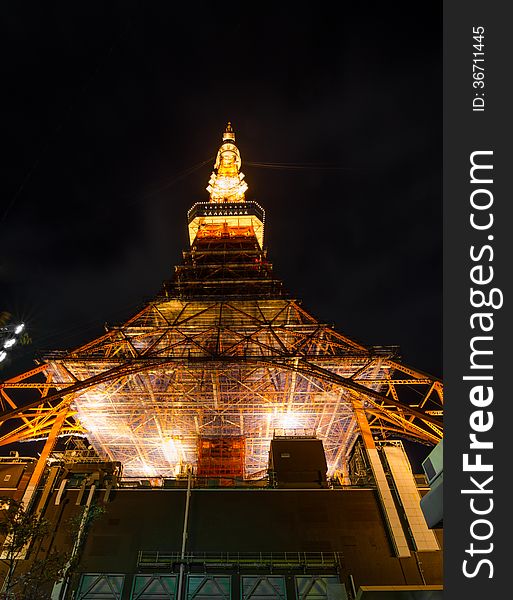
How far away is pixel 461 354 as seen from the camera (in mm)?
8188

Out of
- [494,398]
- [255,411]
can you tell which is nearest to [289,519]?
[255,411]

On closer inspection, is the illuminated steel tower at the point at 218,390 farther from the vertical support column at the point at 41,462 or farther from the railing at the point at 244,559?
the railing at the point at 244,559

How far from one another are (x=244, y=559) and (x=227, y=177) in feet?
203

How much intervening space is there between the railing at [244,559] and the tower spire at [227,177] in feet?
187

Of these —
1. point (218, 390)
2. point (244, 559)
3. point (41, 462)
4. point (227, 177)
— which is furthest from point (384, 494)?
point (227, 177)

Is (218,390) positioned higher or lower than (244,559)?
higher

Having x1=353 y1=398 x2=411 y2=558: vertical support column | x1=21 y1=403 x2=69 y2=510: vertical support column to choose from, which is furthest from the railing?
x1=21 y1=403 x2=69 y2=510: vertical support column

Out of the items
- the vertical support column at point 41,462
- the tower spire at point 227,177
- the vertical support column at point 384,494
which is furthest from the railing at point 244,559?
the tower spire at point 227,177

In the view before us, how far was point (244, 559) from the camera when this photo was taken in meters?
Answer: 19.6

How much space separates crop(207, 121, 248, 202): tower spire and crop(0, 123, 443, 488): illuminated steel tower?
35519 millimetres

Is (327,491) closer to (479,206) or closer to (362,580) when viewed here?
(362,580)

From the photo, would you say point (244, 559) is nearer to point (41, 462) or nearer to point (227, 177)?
point (41, 462)

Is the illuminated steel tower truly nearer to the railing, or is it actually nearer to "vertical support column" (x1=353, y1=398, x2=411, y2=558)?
"vertical support column" (x1=353, y1=398, x2=411, y2=558)

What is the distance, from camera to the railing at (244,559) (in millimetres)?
19161
